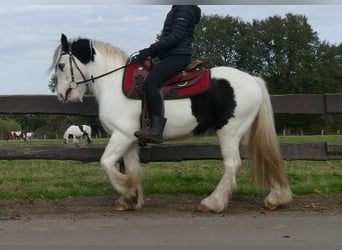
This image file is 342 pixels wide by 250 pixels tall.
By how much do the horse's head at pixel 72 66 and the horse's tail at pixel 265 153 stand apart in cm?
222

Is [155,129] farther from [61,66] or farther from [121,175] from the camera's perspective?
[61,66]

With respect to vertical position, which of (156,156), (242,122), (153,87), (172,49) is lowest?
(156,156)

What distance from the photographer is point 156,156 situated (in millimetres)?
7156

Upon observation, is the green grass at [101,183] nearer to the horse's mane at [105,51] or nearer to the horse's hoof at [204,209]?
the horse's hoof at [204,209]

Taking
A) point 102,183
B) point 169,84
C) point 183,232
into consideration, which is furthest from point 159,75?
point 102,183

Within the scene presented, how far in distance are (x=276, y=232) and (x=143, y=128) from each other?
1942 mm

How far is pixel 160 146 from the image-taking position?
23.6ft

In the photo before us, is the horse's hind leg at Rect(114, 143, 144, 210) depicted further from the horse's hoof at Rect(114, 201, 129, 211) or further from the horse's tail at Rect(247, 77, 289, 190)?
the horse's tail at Rect(247, 77, 289, 190)

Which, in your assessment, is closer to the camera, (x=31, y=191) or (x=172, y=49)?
(x=172, y=49)

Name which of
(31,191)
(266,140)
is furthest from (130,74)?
(31,191)

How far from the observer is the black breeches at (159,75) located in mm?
5688

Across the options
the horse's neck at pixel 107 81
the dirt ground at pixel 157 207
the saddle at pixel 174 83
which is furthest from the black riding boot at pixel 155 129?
the dirt ground at pixel 157 207

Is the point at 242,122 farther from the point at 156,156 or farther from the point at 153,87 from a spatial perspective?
the point at 156,156

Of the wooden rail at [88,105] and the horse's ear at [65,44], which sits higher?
the horse's ear at [65,44]
